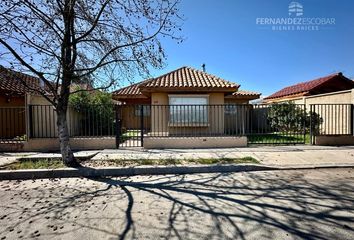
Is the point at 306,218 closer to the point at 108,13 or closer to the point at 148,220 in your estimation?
the point at 148,220

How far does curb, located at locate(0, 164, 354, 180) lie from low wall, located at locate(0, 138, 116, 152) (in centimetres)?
342

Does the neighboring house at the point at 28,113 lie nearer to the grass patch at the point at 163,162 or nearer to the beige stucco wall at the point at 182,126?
the grass patch at the point at 163,162

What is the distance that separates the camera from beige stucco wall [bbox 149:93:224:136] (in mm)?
12203

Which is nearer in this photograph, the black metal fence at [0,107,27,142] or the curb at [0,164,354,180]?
the curb at [0,164,354,180]

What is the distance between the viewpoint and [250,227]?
11.2 ft

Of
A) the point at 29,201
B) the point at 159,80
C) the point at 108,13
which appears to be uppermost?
the point at 108,13

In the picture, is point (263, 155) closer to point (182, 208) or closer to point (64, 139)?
point (182, 208)

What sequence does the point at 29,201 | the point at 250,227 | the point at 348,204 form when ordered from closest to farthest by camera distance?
the point at 250,227 → the point at 348,204 → the point at 29,201

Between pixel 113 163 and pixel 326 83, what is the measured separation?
1848 centimetres

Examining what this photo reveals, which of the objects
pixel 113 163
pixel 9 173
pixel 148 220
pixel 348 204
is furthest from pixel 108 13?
pixel 348 204

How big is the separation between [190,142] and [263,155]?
309 centimetres

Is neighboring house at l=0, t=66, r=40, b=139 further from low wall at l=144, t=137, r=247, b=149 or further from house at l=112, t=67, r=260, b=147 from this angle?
low wall at l=144, t=137, r=247, b=149

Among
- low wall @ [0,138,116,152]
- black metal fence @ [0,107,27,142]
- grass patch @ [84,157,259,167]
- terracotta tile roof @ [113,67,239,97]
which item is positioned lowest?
grass patch @ [84,157,259,167]

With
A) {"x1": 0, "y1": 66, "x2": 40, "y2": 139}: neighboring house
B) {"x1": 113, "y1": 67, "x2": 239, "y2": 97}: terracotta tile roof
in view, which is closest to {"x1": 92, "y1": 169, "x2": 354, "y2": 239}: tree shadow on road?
{"x1": 113, "y1": 67, "x2": 239, "y2": 97}: terracotta tile roof
